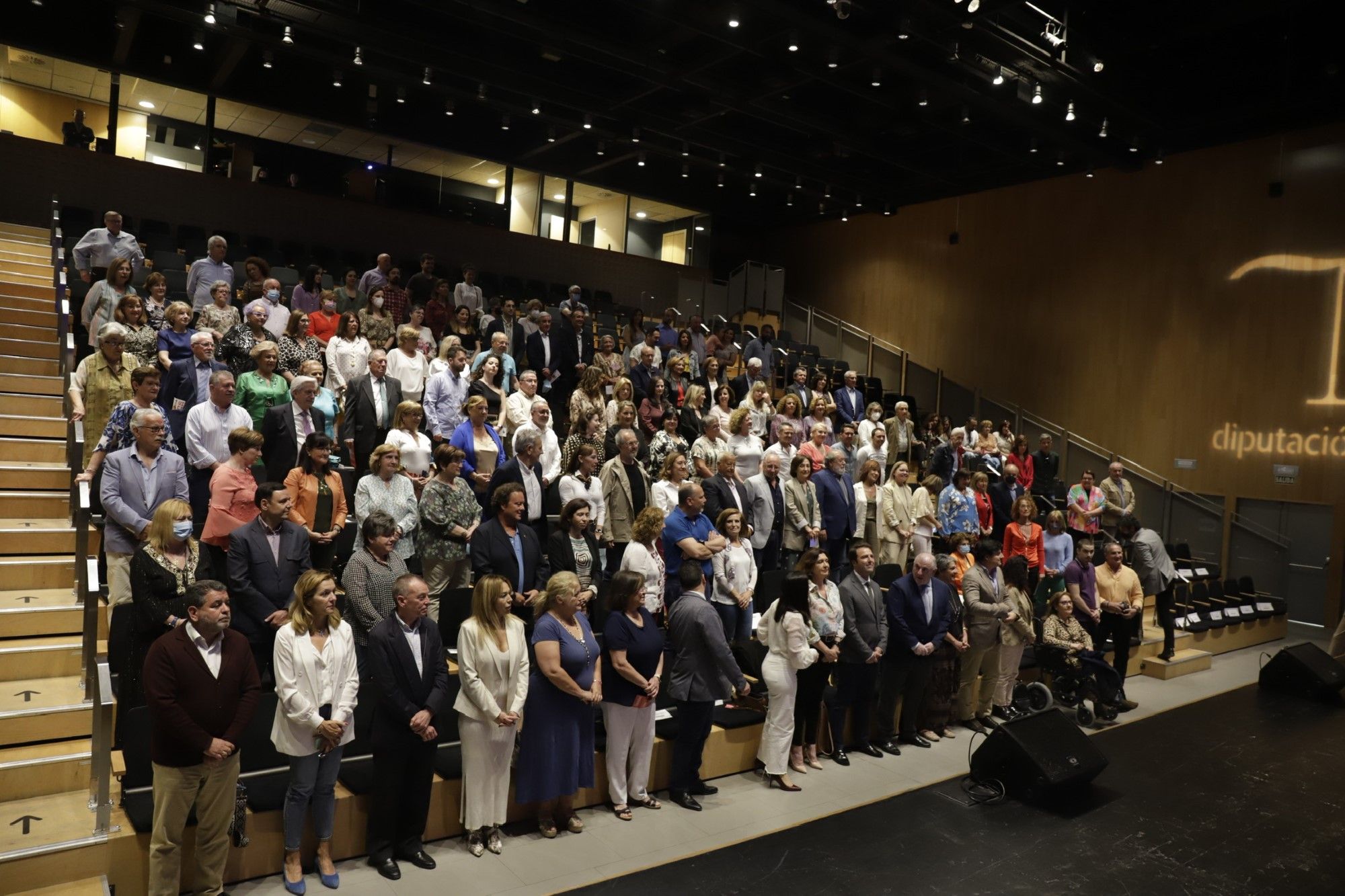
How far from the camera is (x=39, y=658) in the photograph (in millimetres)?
4230

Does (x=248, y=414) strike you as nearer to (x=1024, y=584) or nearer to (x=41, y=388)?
(x=41, y=388)

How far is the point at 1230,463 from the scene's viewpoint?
1192 centimetres

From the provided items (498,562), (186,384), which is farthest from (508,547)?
(186,384)

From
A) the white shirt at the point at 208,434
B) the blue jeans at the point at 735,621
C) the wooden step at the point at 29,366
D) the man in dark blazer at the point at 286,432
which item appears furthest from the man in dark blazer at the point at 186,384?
the blue jeans at the point at 735,621

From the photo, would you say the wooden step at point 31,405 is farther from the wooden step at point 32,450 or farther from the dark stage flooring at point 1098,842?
the dark stage flooring at point 1098,842

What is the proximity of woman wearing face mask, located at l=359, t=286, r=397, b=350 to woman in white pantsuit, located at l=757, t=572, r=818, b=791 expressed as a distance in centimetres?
386

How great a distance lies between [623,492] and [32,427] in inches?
152

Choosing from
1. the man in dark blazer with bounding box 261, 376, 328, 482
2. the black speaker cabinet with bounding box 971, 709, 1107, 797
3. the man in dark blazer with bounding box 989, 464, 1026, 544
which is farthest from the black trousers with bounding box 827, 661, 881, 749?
the man in dark blazer with bounding box 989, 464, 1026, 544

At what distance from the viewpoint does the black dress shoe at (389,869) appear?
4.02 meters

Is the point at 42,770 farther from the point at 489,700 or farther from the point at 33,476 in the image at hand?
the point at 33,476

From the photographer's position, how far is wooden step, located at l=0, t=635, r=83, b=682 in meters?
4.16

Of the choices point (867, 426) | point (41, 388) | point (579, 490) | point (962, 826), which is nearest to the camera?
point (962, 826)

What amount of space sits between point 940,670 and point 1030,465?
210 inches

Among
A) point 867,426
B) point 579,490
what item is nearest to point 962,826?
point 579,490
